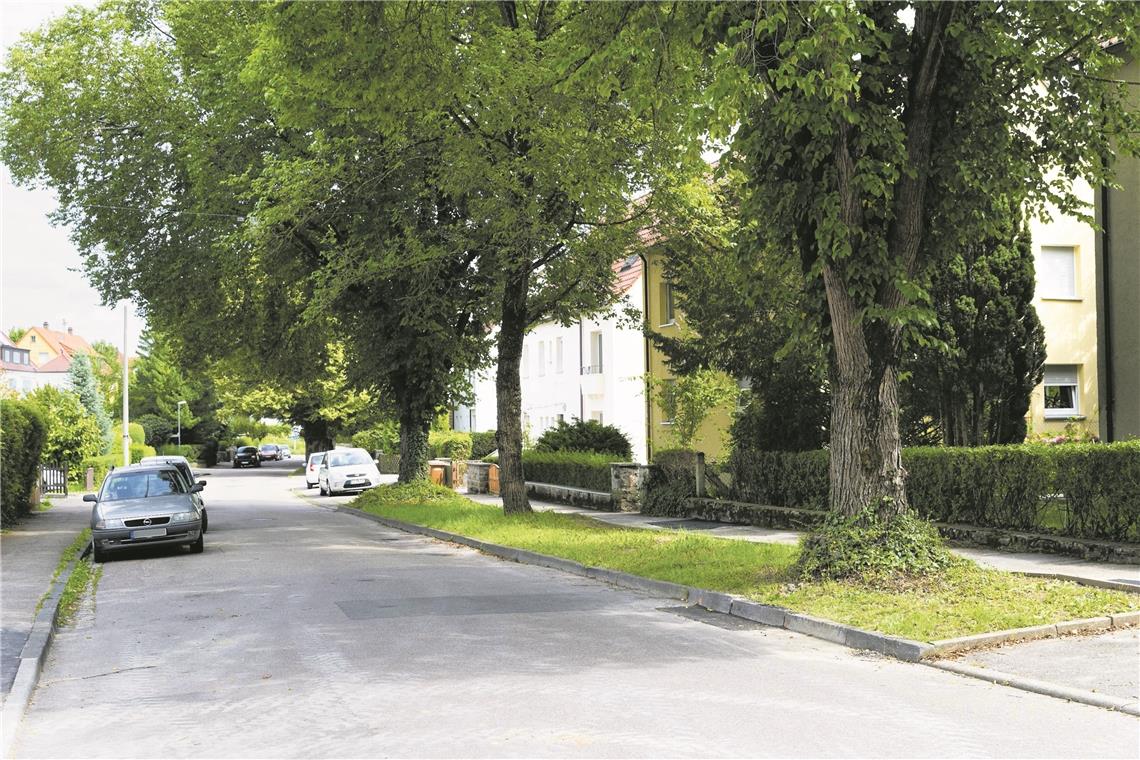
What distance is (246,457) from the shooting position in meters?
81.4

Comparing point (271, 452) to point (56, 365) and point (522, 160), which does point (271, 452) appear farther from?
point (522, 160)

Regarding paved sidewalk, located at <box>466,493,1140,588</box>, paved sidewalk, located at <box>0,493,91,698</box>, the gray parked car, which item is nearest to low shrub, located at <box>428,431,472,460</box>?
paved sidewalk, located at <box>0,493,91,698</box>

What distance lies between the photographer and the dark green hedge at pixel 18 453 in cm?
2247

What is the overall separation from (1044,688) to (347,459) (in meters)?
35.1

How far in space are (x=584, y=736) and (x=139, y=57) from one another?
25.3m

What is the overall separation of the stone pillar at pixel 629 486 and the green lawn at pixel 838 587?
5678 millimetres

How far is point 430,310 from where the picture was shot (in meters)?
25.0

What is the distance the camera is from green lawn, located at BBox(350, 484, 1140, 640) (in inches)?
369

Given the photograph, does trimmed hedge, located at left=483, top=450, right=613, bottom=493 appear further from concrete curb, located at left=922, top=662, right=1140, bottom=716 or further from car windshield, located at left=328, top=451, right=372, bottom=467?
concrete curb, located at left=922, top=662, right=1140, bottom=716

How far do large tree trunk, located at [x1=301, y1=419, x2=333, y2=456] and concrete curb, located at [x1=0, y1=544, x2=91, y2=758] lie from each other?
50688 millimetres

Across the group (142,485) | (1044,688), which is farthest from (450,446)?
(1044,688)

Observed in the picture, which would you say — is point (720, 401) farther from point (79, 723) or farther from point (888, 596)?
point (79, 723)

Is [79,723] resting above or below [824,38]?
below

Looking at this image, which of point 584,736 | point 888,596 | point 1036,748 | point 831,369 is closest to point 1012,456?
point 831,369
